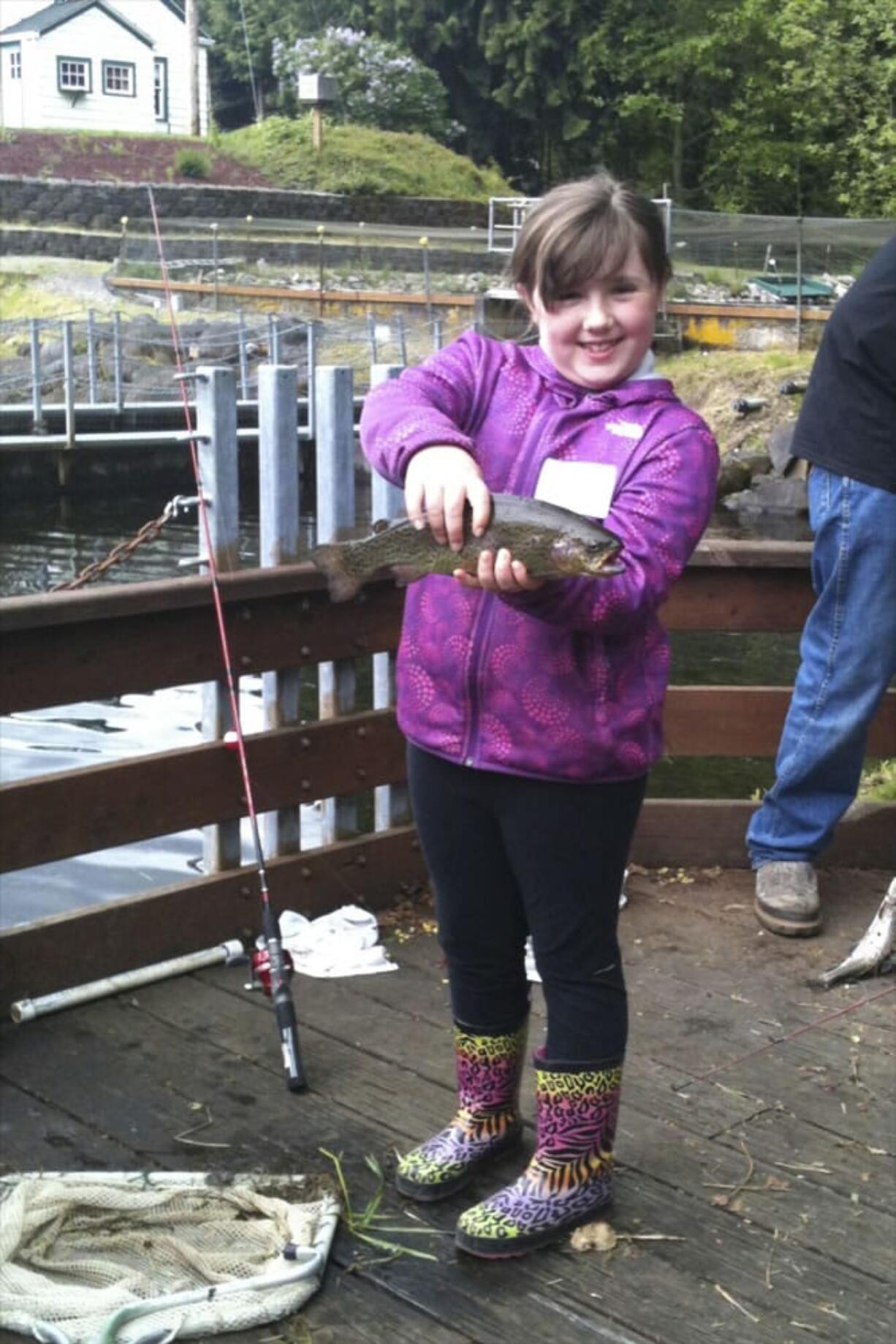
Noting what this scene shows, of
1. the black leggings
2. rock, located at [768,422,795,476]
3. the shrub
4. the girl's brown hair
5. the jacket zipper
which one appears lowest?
rock, located at [768,422,795,476]

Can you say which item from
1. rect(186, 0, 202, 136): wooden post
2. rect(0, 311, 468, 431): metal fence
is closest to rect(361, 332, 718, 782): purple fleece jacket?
rect(0, 311, 468, 431): metal fence

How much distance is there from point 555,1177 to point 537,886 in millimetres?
475

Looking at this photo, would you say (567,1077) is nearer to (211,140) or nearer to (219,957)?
(219,957)

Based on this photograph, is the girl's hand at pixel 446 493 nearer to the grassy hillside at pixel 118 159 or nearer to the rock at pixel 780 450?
the rock at pixel 780 450

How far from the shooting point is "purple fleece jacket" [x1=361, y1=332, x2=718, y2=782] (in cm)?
248

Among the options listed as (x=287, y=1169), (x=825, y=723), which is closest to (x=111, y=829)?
(x=287, y=1169)

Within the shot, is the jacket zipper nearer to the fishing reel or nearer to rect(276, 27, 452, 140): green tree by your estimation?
the fishing reel

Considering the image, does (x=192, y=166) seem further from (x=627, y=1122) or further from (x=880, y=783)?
(x=627, y=1122)

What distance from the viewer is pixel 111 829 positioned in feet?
12.4

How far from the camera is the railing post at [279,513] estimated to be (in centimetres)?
426

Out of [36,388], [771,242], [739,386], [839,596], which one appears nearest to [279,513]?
[839,596]

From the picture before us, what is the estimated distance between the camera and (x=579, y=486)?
8.29ft

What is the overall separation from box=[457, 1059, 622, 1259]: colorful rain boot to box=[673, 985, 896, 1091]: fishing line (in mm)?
624

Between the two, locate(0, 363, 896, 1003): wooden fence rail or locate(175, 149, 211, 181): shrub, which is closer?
locate(0, 363, 896, 1003): wooden fence rail
